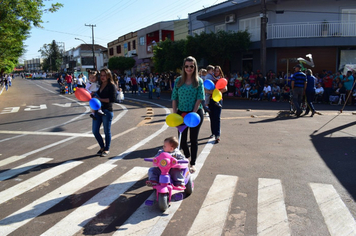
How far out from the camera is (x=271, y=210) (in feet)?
13.3

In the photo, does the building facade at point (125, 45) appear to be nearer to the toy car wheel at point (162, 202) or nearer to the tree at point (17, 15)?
the tree at point (17, 15)

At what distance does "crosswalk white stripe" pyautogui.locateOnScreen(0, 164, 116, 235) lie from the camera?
150 inches

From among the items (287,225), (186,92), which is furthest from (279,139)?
(287,225)

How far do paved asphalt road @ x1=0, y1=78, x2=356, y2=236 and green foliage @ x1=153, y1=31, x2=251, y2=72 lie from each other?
16.6 m

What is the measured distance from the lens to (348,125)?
10.2 m

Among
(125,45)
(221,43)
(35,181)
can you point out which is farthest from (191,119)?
(125,45)

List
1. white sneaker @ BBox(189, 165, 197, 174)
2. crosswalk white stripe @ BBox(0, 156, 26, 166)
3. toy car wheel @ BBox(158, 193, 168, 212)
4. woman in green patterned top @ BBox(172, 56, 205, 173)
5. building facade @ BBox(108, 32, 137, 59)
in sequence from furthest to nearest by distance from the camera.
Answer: building facade @ BBox(108, 32, 137, 59)
crosswalk white stripe @ BBox(0, 156, 26, 166)
white sneaker @ BBox(189, 165, 197, 174)
woman in green patterned top @ BBox(172, 56, 205, 173)
toy car wheel @ BBox(158, 193, 168, 212)

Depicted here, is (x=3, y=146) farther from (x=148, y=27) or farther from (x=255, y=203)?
(x=148, y=27)

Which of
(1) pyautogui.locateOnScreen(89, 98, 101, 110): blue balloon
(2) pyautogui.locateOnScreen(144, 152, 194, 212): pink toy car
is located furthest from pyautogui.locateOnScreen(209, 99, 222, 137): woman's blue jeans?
(2) pyautogui.locateOnScreen(144, 152, 194, 212): pink toy car

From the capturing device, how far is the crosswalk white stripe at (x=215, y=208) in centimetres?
361

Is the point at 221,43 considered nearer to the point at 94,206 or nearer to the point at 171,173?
the point at 171,173

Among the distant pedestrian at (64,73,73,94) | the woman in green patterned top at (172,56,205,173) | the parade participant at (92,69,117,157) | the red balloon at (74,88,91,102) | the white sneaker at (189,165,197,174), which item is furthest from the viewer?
the distant pedestrian at (64,73,73,94)

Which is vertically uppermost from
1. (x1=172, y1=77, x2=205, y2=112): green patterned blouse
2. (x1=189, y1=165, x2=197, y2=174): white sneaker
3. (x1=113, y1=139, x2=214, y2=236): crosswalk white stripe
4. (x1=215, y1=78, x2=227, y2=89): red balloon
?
(x1=215, y1=78, x2=227, y2=89): red balloon

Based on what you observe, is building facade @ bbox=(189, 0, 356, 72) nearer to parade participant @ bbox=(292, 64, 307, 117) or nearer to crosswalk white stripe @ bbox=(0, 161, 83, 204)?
parade participant @ bbox=(292, 64, 307, 117)
